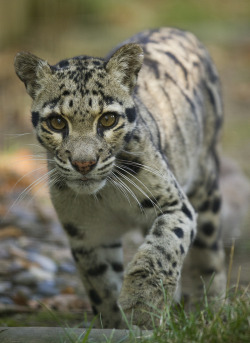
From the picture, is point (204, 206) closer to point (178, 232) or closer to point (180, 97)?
point (180, 97)

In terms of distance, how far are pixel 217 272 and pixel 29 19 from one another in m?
15.4

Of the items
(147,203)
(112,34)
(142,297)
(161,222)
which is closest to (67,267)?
(147,203)

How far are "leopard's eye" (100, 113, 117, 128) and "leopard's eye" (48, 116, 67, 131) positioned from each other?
26 cm

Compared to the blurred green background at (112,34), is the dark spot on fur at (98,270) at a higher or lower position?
lower

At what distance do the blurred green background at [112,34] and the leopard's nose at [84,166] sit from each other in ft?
21.1

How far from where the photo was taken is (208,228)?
24.6ft

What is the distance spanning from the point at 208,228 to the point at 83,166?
2927 mm

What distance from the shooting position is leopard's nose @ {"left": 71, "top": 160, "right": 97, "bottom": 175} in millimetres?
4840

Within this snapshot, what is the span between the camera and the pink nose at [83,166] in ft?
15.9

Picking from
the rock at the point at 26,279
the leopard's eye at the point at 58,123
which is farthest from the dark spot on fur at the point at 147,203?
the rock at the point at 26,279

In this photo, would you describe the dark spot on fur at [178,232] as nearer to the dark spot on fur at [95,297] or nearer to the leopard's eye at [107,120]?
Answer: the leopard's eye at [107,120]

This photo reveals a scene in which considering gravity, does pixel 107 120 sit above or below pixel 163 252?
above

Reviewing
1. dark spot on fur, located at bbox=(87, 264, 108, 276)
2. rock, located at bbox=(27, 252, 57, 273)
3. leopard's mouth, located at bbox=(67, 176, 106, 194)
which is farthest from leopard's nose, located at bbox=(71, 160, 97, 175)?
rock, located at bbox=(27, 252, 57, 273)

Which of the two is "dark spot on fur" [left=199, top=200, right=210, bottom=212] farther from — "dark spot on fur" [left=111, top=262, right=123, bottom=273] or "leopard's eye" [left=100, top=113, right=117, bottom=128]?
"leopard's eye" [left=100, top=113, right=117, bottom=128]
